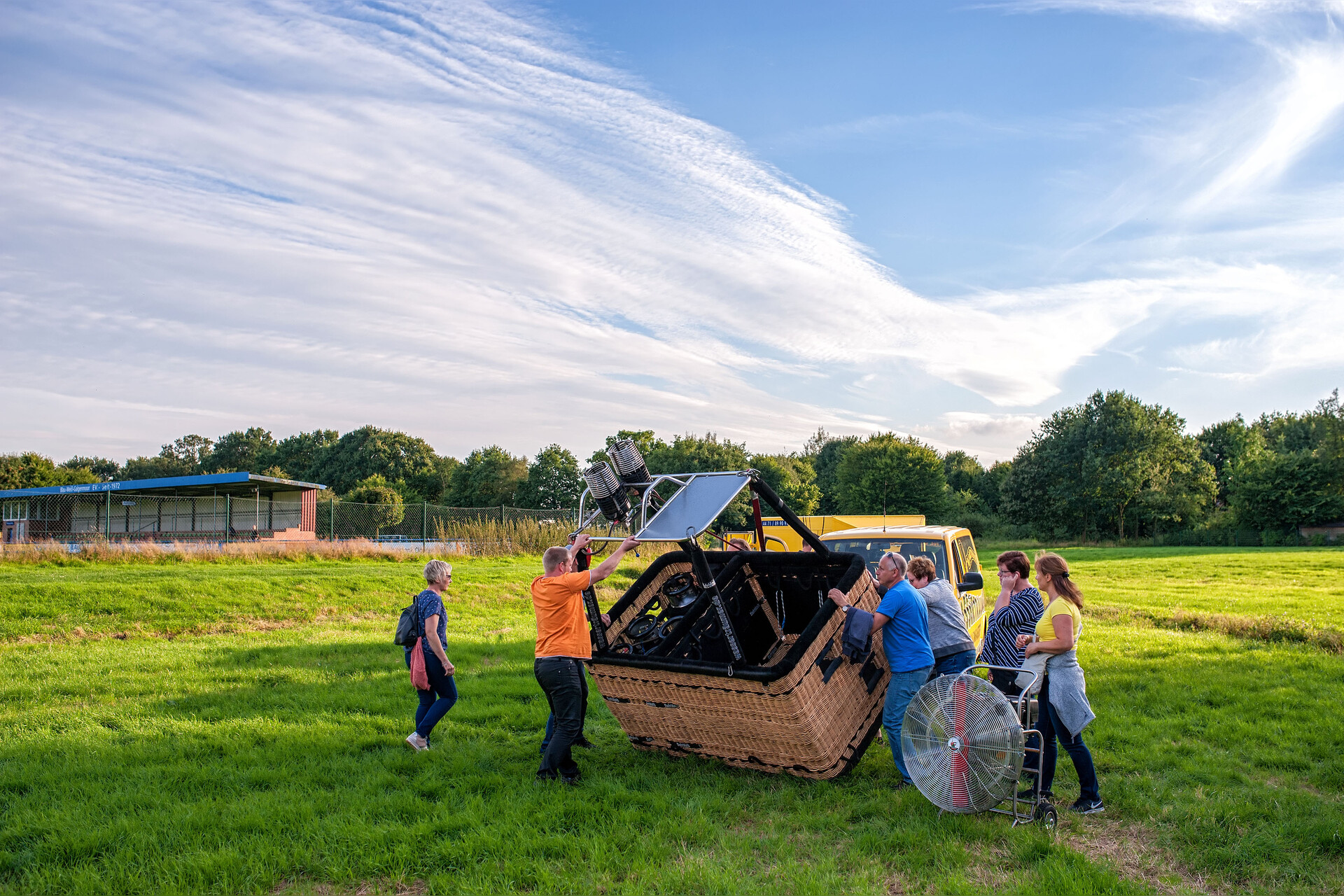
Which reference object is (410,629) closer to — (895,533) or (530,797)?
(530,797)

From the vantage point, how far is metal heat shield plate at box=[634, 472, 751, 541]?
549cm

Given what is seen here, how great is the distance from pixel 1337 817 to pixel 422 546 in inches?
1027

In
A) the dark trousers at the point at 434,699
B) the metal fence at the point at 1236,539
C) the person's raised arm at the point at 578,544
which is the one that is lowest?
the metal fence at the point at 1236,539

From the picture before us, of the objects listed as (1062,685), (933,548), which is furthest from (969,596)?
(1062,685)

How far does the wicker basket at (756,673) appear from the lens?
572cm

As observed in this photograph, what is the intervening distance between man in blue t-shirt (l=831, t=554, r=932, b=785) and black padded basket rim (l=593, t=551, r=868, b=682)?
216mm

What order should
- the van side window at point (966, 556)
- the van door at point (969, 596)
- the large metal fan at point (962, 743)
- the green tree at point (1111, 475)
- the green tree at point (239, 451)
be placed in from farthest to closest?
the green tree at point (239, 451) → the green tree at point (1111, 475) → the van side window at point (966, 556) → the van door at point (969, 596) → the large metal fan at point (962, 743)

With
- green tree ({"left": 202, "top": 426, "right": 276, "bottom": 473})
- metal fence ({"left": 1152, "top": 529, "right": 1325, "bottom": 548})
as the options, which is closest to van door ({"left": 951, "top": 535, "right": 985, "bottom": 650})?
metal fence ({"left": 1152, "top": 529, "right": 1325, "bottom": 548})

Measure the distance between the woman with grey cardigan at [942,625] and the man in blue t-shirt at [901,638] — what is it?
1.16 ft

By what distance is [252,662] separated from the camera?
11.4 m

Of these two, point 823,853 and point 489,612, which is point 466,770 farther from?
point 489,612

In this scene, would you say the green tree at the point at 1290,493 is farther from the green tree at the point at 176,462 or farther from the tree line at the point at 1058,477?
the green tree at the point at 176,462

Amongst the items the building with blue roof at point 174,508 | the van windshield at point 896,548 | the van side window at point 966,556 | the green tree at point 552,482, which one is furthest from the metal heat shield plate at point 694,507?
the green tree at point 552,482

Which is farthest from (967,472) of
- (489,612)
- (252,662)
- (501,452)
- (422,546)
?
(252,662)
